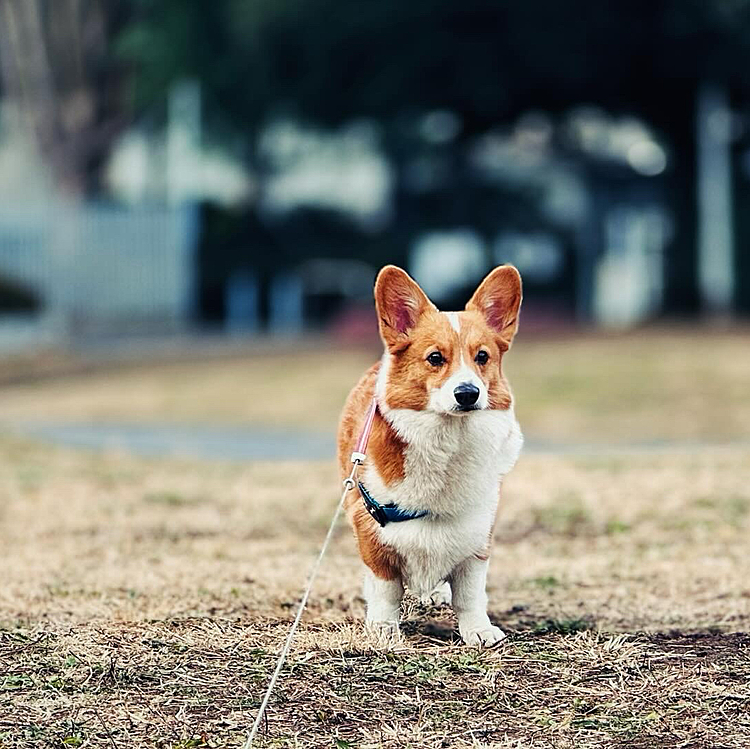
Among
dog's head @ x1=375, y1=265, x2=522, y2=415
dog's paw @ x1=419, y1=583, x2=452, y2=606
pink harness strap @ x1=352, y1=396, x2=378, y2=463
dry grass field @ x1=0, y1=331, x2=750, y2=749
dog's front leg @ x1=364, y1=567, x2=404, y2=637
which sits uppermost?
dog's head @ x1=375, y1=265, x2=522, y2=415

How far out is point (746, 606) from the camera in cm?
521

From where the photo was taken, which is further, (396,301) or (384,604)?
(384,604)

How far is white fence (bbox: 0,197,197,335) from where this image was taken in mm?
18781

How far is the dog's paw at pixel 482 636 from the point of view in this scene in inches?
172

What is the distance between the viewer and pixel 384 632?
4.37 meters

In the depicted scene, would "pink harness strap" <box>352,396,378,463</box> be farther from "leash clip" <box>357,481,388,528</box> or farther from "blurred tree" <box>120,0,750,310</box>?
"blurred tree" <box>120,0,750,310</box>

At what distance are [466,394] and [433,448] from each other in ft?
1.01

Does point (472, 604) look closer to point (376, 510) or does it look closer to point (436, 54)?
point (376, 510)

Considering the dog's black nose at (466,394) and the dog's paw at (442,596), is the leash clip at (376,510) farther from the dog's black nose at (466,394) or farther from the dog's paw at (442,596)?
the dog's paw at (442,596)

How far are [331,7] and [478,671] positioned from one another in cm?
1432

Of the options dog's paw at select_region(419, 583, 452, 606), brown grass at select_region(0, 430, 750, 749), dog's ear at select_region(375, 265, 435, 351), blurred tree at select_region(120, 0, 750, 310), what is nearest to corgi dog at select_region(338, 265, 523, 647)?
dog's ear at select_region(375, 265, 435, 351)

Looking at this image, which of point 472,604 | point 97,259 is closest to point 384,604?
point 472,604

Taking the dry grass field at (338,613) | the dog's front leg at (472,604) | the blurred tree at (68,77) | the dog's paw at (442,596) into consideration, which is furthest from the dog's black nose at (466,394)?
the blurred tree at (68,77)

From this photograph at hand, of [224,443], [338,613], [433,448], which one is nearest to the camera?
[433,448]
